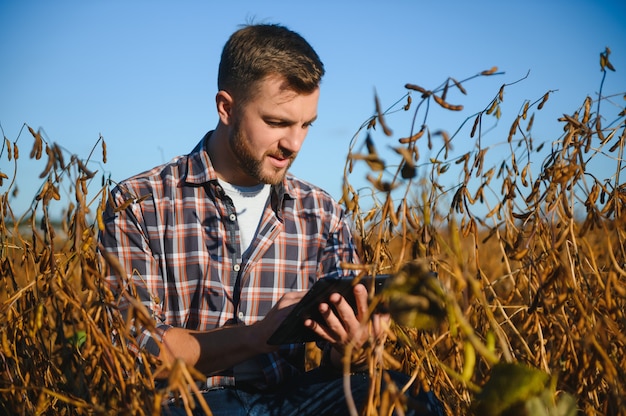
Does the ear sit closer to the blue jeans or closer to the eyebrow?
the eyebrow

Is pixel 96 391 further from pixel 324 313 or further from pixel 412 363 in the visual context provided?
pixel 412 363

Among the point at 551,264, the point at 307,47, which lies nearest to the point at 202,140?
the point at 307,47

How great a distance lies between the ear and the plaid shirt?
171 mm

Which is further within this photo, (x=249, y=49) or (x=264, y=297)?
(x=249, y=49)

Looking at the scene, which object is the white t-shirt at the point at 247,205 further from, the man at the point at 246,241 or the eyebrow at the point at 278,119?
the eyebrow at the point at 278,119

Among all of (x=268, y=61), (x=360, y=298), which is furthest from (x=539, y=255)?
(x=268, y=61)

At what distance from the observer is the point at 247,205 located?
2.24 m

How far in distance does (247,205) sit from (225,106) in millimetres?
436

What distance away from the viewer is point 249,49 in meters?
2.38

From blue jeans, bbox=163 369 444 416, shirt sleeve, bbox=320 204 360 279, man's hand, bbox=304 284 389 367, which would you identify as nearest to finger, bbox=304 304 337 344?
man's hand, bbox=304 284 389 367

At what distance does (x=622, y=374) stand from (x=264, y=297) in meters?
1.15

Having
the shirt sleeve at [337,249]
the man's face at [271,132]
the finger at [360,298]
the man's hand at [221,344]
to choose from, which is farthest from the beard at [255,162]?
the finger at [360,298]

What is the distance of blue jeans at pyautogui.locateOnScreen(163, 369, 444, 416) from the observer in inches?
67.3

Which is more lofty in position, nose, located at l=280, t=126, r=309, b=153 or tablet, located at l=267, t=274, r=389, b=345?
nose, located at l=280, t=126, r=309, b=153
